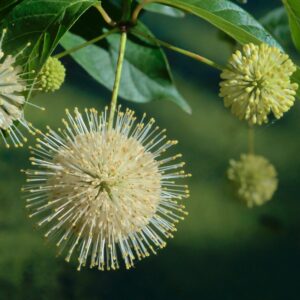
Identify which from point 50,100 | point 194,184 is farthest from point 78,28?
point 194,184

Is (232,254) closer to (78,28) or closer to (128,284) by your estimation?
(128,284)

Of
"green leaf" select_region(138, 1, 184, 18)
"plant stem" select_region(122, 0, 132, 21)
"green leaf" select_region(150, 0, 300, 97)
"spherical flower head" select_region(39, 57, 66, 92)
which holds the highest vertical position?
"green leaf" select_region(138, 1, 184, 18)

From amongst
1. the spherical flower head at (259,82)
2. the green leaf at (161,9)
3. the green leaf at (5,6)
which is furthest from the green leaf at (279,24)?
the green leaf at (5,6)

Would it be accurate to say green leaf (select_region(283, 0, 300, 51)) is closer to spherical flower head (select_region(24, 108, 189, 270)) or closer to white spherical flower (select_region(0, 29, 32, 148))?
spherical flower head (select_region(24, 108, 189, 270))

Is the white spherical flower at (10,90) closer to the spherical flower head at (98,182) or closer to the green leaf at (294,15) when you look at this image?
the spherical flower head at (98,182)

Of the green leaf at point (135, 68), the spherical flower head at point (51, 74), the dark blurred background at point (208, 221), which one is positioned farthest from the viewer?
the dark blurred background at point (208, 221)

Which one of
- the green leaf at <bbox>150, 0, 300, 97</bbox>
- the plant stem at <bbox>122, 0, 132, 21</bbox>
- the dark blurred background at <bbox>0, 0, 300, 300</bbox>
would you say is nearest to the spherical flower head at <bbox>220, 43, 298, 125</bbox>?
the green leaf at <bbox>150, 0, 300, 97</bbox>

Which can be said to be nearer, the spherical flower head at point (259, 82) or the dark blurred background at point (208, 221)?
the spherical flower head at point (259, 82)
